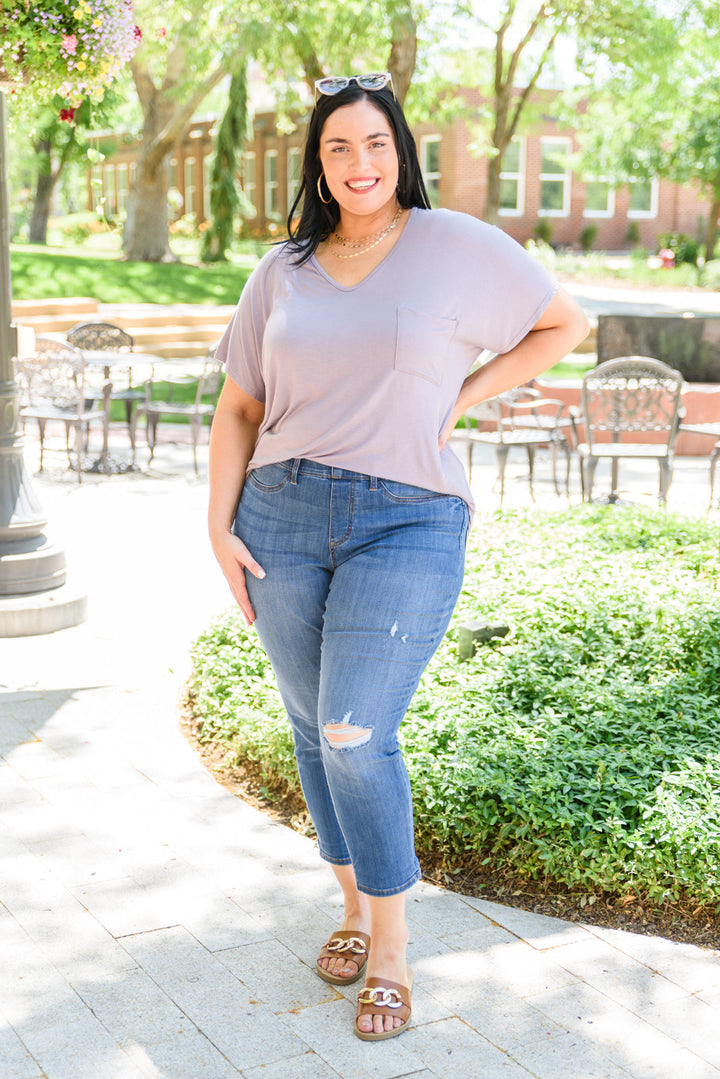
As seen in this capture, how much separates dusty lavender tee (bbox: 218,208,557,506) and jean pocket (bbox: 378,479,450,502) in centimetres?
2

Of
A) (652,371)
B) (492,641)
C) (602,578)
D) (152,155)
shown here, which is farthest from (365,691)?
(152,155)

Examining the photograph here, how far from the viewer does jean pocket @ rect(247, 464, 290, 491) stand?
8.36 ft

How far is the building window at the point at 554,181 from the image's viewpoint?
38219mm

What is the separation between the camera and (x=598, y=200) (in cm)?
3981

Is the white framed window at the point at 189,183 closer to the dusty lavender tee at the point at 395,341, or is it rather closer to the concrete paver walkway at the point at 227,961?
Result: the concrete paver walkway at the point at 227,961

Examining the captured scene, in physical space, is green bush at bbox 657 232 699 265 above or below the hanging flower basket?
below

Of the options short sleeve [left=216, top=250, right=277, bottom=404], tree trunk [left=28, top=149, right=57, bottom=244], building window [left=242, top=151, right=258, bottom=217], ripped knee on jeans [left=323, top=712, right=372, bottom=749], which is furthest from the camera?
building window [left=242, top=151, right=258, bottom=217]

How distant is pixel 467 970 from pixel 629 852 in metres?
0.64

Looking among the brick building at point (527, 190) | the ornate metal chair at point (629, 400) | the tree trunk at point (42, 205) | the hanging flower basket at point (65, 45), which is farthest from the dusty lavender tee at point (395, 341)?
the tree trunk at point (42, 205)

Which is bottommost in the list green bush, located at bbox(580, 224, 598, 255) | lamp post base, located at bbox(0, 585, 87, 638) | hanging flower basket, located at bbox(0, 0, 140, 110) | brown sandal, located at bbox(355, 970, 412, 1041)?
lamp post base, located at bbox(0, 585, 87, 638)

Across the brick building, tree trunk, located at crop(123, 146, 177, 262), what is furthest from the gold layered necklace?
the brick building

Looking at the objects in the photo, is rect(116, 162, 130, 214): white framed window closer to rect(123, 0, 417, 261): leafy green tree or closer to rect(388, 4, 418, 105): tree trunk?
rect(123, 0, 417, 261): leafy green tree

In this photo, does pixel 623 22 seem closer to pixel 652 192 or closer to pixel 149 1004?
pixel 149 1004

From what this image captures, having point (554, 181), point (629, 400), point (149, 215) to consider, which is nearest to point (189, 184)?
point (554, 181)
